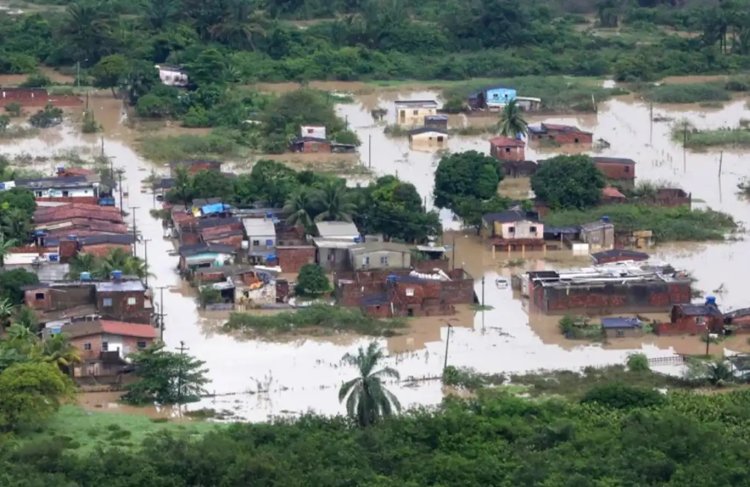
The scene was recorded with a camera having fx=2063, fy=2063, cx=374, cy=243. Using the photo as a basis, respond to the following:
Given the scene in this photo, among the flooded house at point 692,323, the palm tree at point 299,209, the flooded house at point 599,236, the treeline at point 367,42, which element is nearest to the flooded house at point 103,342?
the palm tree at point 299,209

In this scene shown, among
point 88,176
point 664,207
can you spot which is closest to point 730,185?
point 664,207

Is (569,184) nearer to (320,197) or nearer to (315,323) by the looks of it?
(320,197)

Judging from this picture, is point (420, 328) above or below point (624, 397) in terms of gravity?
above

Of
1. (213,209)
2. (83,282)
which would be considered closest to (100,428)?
(83,282)

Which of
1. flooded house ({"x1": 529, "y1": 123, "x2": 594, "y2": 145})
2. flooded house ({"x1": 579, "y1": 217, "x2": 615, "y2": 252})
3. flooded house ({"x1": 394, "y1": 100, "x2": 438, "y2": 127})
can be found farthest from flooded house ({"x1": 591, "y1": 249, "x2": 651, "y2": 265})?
flooded house ({"x1": 394, "y1": 100, "x2": 438, "y2": 127})

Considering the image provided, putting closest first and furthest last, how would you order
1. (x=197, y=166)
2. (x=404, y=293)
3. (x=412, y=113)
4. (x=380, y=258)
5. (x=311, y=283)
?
(x=404, y=293)
(x=311, y=283)
(x=380, y=258)
(x=197, y=166)
(x=412, y=113)

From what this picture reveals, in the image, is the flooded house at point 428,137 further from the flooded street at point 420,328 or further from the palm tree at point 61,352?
the palm tree at point 61,352
